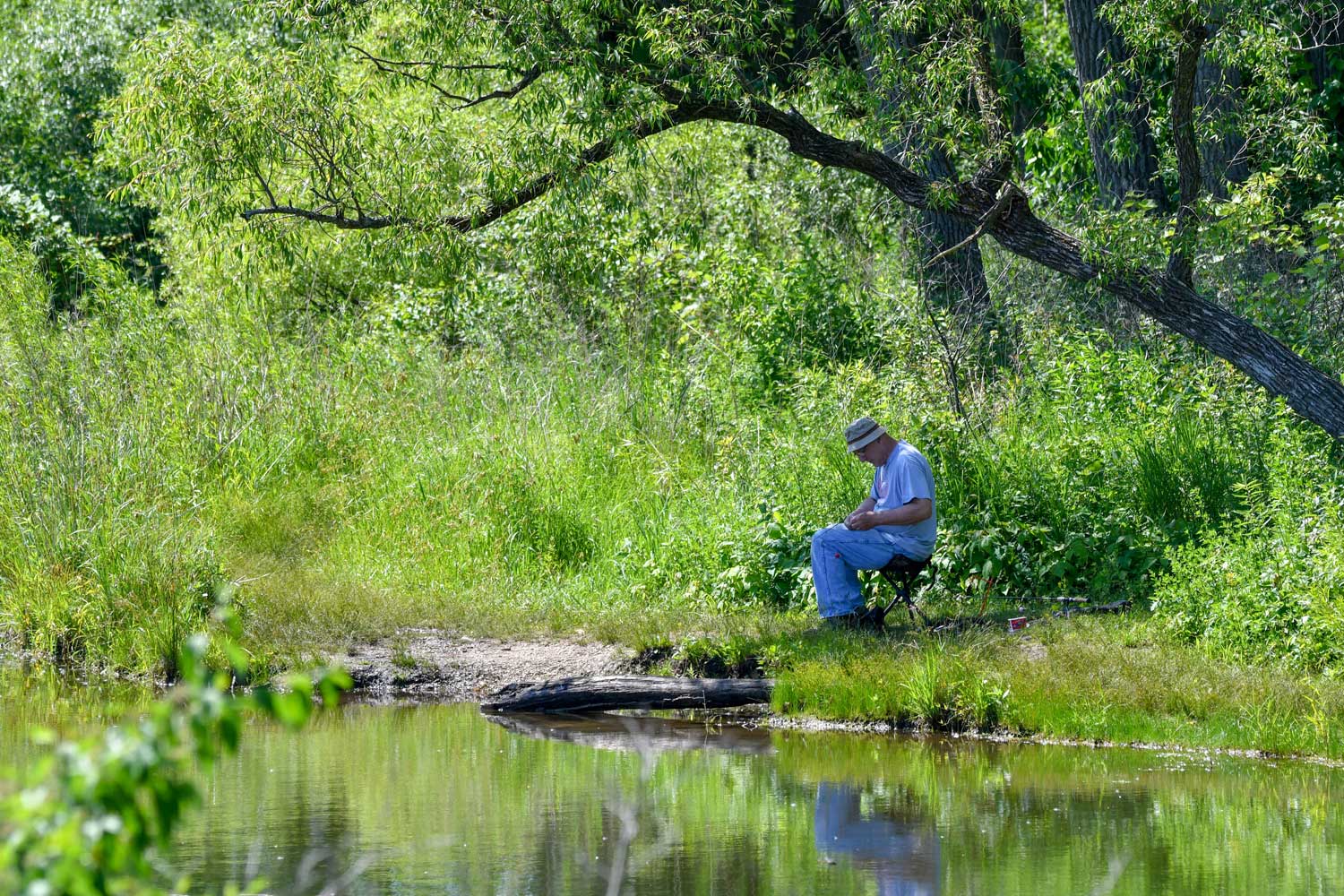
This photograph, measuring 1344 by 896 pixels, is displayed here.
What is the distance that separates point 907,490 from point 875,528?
336 millimetres

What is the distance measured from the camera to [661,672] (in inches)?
414

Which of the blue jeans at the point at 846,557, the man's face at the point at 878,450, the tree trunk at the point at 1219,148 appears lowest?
the blue jeans at the point at 846,557

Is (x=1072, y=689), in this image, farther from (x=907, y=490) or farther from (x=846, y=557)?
(x=846, y=557)

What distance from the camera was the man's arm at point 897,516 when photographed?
10047 mm

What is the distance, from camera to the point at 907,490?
10109mm

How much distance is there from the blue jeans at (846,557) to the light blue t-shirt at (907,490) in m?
0.02

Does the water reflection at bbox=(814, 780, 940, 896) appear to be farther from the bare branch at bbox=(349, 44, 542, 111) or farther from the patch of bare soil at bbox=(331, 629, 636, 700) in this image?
the bare branch at bbox=(349, 44, 542, 111)

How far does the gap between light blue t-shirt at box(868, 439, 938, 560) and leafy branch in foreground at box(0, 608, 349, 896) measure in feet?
25.0

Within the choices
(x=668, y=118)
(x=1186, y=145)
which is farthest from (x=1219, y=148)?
(x=668, y=118)

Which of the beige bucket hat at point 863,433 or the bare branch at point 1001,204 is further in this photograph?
the bare branch at point 1001,204

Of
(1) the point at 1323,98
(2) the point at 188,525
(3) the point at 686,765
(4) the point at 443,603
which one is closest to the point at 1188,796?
(3) the point at 686,765

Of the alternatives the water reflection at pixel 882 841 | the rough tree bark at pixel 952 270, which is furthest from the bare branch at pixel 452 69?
the water reflection at pixel 882 841

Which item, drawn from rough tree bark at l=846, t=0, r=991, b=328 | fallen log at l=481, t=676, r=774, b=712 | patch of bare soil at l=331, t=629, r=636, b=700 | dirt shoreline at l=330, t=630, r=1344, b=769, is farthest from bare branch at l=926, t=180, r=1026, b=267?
patch of bare soil at l=331, t=629, r=636, b=700

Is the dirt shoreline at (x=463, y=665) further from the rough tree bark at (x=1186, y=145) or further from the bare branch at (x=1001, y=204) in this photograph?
the rough tree bark at (x=1186, y=145)
